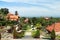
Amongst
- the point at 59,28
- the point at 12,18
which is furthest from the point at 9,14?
the point at 59,28

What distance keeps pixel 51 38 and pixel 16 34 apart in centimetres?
128

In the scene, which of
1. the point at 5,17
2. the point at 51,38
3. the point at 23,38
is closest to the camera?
the point at 51,38

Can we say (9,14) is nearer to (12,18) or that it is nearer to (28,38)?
(12,18)

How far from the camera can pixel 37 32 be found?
7.03m

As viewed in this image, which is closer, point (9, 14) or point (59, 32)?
point (59, 32)

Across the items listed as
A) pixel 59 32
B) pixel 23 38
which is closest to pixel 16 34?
pixel 23 38

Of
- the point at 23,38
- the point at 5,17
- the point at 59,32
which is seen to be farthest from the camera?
the point at 5,17

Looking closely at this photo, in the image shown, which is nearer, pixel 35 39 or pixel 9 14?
pixel 35 39

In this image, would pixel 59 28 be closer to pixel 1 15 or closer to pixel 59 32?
pixel 59 32

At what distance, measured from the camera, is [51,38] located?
6.56 metres

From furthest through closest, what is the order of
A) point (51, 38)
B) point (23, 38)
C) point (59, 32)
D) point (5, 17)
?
point (5, 17) → point (59, 32) → point (23, 38) → point (51, 38)

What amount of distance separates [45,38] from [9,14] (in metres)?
5.89

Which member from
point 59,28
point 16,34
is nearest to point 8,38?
point 16,34

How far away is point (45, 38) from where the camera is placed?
712 centimetres
